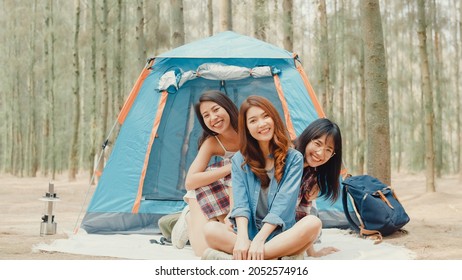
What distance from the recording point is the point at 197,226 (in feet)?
10.6

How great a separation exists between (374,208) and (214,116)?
1.88 m

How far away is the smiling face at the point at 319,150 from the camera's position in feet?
8.73

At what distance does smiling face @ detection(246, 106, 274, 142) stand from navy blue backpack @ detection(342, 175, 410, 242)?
202cm

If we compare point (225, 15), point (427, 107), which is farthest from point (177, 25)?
point (427, 107)

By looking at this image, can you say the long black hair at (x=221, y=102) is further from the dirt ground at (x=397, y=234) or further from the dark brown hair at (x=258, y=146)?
the dirt ground at (x=397, y=234)

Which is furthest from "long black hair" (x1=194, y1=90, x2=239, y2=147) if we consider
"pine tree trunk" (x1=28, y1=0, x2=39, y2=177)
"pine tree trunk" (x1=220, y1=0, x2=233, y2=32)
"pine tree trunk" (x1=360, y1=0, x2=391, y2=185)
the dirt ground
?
"pine tree trunk" (x1=28, y1=0, x2=39, y2=177)

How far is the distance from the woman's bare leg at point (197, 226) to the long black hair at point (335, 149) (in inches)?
31.1

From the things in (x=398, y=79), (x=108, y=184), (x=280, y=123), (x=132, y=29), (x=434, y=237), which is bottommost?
(x=434, y=237)

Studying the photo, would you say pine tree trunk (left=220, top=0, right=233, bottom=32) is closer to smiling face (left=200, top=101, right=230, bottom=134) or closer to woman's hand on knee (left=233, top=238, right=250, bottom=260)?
smiling face (left=200, top=101, right=230, bottom=134)

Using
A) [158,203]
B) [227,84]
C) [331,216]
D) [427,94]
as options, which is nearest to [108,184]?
[158,203]

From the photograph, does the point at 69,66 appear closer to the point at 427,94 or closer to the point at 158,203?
the point at 427,94

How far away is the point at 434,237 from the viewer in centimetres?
419
